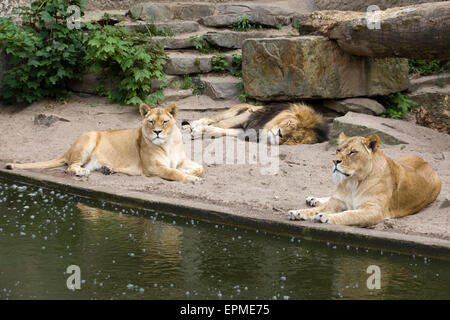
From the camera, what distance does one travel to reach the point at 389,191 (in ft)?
19.8

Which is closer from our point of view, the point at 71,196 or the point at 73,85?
the point at 71,196

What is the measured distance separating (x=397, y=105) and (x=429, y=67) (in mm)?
1627

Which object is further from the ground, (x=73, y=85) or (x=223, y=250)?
(x=73, y=85)

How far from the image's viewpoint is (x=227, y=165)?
855 centimetres

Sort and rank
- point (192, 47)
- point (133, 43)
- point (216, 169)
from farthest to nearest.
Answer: point (192, 47)
point (133, 43)
point (216, 169)

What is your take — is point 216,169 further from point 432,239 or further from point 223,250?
point 432,239

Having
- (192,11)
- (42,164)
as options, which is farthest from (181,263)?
(192,11)

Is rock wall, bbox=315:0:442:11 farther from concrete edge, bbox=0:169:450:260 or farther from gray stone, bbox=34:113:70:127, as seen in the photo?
concrete edge, bbox=0:169:450:260

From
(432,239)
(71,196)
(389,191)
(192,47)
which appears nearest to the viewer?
(432,239)

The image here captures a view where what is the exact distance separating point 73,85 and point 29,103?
878 millimetres

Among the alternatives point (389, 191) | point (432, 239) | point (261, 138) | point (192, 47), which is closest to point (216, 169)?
point (261, 138)

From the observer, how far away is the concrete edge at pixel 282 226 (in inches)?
205

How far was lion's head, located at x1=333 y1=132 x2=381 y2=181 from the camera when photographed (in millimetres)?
5871

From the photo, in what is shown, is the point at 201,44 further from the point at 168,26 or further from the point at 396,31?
the point at 396,31
